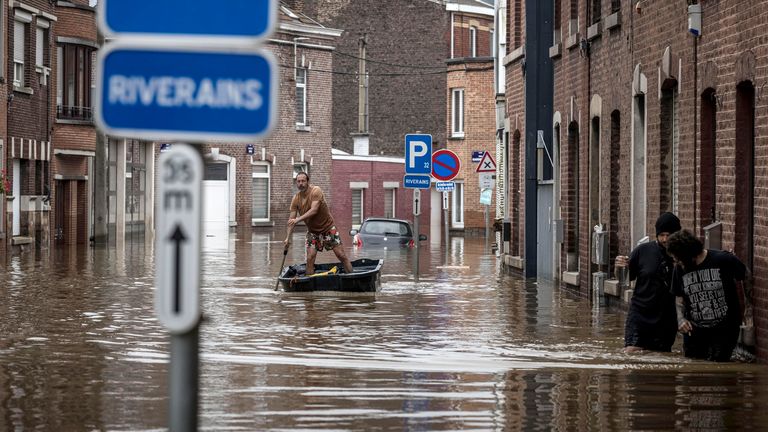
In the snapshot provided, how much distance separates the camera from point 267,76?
19.6ft

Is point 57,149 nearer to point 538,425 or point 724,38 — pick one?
point 724,38

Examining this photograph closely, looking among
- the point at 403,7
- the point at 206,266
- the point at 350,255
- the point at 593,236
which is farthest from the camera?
the point at 403,7

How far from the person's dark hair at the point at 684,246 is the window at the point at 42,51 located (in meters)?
32.0

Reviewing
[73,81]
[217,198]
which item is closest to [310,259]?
[73,81]

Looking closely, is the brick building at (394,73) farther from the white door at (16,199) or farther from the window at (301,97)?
the white door at (16,199)

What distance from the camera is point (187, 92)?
19.6 ft

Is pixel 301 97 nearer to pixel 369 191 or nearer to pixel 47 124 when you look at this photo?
pixel 369 191

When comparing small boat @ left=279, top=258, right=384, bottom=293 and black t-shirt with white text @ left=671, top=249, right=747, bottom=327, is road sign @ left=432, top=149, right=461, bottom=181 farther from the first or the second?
black t-shirt with white text @ left=671, top=249, right=747, bottom=327

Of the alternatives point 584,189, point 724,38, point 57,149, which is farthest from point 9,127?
point 724,38

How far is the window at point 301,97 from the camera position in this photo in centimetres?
6769

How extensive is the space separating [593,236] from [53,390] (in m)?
13.1

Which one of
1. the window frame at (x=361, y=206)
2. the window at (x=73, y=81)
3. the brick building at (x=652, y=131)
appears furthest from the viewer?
the window frame at (x=361, y=206)

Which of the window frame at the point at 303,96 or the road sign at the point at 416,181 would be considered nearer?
the road sign at the point at 416,181

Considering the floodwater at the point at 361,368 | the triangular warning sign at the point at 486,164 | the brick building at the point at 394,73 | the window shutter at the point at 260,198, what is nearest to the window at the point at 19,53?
the triangular warning sign at the point at 486,164
